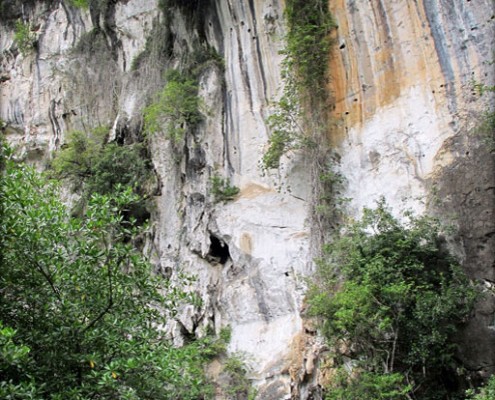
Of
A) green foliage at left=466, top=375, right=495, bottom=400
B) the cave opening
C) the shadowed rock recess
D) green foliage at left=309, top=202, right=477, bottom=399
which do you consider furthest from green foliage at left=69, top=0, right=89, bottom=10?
green foliage at left=466, top=375, right=495, bottom=400

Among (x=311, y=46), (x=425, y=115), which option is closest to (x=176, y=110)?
(x=311, y=46)

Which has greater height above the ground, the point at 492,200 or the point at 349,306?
the point at 492,200

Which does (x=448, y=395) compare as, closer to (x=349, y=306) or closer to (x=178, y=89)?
(x=349, y=306)

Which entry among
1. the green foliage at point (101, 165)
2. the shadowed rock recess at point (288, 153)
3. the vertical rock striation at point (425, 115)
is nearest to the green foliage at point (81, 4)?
the shadowed rock recess at point (288, 153)

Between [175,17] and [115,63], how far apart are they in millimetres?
3729

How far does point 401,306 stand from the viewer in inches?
307

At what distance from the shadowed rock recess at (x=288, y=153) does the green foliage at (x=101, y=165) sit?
558mm

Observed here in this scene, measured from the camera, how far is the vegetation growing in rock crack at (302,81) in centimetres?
1172

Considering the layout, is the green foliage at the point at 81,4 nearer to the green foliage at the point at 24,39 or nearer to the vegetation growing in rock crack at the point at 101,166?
the green foliage at the point at 24,39

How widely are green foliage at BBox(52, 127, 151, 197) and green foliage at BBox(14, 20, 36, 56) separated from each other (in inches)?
300

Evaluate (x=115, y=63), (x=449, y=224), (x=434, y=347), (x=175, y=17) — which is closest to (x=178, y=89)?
(x=175, y=17)

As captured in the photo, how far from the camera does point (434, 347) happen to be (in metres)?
7.68

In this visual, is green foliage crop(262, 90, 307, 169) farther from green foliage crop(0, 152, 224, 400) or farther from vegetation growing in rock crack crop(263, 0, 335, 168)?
green foliage crop(0, 152, 224, 400)

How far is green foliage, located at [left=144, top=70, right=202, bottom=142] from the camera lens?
14.2 meters
